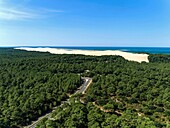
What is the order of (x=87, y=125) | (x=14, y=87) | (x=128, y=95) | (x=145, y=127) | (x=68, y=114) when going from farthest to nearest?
1. (x=14, y=87)
2. (x=128, y=95)
3. (x=68, y=114)
4. (x=87, y=125)
5. (x=145, y=127)

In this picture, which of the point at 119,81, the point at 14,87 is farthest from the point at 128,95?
the point at 14,87

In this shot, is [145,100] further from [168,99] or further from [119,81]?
[119,81]

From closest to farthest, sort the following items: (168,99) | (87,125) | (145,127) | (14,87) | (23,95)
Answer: (145,127)
(87,125)
(168,99)
(23,95)
(14,87)

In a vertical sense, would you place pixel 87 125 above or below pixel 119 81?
below

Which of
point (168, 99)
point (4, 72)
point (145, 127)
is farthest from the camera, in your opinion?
point (4, 72)

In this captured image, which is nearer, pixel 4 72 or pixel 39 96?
pixel 39 96

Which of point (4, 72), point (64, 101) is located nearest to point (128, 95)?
point (64, 101)

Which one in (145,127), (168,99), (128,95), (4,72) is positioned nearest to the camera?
(145,127)

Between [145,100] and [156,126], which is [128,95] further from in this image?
[156,126]

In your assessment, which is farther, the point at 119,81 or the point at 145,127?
the point at 119,81
